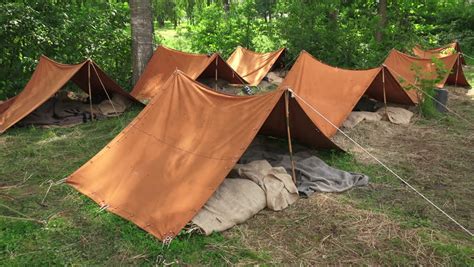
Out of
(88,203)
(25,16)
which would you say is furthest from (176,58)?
(88,203)

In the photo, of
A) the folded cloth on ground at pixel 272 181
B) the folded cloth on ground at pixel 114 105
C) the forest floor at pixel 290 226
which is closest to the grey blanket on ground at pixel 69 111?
the folded cloth on ground at pixel 114 105

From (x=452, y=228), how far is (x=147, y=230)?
2.36 m

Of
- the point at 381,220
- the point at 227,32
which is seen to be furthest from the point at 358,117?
the point at 227,32

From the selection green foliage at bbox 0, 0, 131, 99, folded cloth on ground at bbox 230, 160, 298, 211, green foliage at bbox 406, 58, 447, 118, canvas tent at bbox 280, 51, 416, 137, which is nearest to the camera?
folded cloth on ground at bbox 230, 160, 298, 211

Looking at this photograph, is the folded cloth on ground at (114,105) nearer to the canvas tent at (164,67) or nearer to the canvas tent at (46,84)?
the canvas tent at (46,84)

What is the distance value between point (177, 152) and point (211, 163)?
396 mm

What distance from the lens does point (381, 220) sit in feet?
10.5

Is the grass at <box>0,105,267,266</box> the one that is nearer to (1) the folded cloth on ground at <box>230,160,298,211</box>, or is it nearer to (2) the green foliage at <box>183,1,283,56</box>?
(1) the folded cloth on ground at <box>230,160,298,211</box>

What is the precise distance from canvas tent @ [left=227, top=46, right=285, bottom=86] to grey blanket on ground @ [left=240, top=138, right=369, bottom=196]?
4.92 meters

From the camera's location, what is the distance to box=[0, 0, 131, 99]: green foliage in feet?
22.8

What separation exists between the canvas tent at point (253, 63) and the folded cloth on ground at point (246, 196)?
5.56 meters

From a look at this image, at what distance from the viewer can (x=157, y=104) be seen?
403cm

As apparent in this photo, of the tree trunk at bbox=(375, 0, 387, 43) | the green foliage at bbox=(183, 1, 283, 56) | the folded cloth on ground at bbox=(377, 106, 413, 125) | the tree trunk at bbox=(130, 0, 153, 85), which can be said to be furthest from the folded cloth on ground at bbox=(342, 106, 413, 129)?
the green foliage at bbox=(183, 1, 283, 56)

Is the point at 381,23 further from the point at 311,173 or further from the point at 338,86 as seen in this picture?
the point at 311,173
